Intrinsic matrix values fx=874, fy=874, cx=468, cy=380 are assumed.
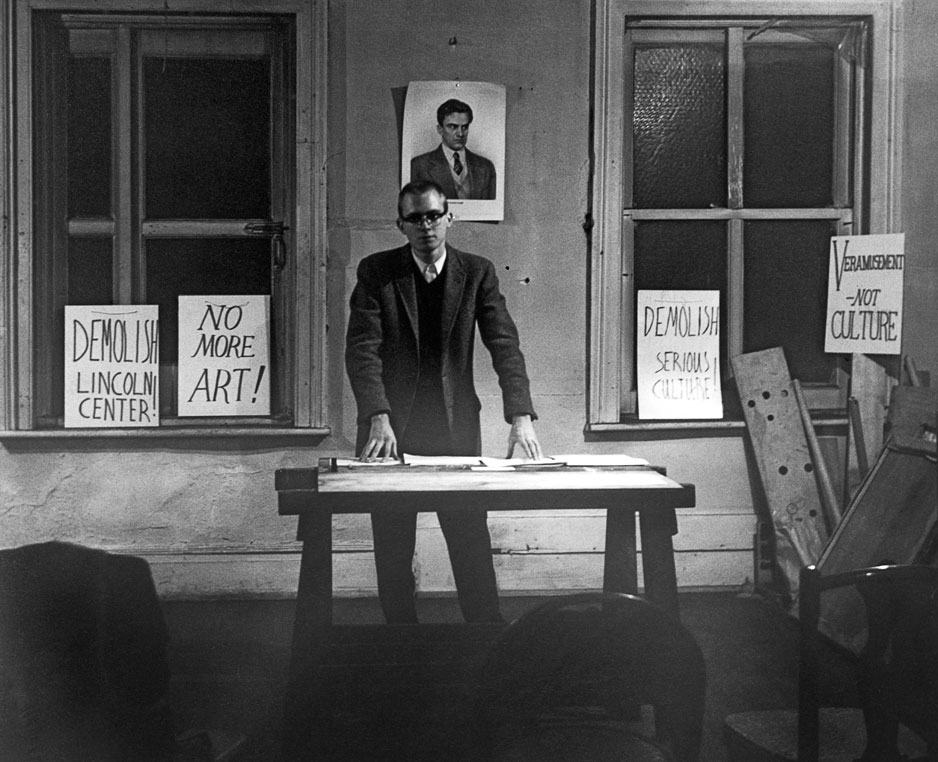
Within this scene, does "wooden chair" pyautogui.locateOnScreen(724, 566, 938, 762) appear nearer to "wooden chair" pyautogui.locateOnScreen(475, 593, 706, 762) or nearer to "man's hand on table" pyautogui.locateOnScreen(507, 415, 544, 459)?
"wooden chair" pyautogui.locateOnScreen(475, 593, 706, 762)

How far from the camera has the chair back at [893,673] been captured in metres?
1.53

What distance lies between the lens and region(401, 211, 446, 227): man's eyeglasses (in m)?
1.69

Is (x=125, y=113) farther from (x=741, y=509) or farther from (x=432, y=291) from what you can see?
(x=741, y=509)

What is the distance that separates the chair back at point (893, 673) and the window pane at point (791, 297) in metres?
0.43

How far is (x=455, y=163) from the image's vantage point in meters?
1.65

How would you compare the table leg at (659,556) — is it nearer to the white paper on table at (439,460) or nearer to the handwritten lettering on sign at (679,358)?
the handwritten lettering on sign at (679,358)

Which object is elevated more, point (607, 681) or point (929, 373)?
point (929, 373)

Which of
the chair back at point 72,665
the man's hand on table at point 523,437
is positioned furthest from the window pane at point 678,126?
the chair back at point 72,665

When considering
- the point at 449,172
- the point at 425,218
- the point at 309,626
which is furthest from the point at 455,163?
the point at 309,626

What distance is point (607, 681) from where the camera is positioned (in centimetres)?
154

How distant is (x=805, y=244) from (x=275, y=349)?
106cm

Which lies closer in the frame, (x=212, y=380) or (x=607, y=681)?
(x=607, y=681)

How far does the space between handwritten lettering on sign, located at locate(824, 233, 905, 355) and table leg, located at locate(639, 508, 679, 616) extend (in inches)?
18.9

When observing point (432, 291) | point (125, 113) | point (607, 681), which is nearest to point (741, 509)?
point (607, 681)
